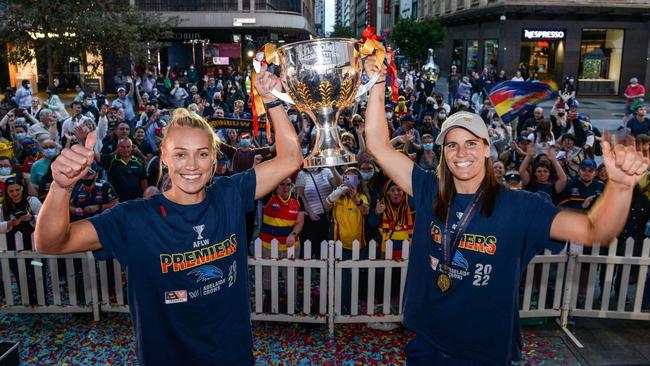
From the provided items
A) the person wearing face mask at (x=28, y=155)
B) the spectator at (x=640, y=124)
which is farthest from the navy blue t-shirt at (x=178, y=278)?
the spectator at (x=640, y=124)

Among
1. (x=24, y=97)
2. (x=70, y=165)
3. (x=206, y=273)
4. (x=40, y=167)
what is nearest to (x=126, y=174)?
(x=40, y=167)

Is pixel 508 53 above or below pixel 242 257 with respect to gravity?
above

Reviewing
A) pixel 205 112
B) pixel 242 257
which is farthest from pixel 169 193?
pixel 205 112

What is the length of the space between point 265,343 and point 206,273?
3173 mm

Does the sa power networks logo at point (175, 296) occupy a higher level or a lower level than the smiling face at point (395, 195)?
higher

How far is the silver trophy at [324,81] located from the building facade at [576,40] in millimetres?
28865

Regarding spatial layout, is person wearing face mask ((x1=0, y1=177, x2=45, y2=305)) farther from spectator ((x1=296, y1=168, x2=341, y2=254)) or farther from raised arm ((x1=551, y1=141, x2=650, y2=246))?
raised arm ((x1=551, y1=141, x2=650, y2=246))

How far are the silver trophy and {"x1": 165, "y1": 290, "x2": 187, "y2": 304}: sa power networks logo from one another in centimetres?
94

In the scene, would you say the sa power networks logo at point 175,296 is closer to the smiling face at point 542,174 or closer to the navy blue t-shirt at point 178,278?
the navy blue t-shirt at point 178,278

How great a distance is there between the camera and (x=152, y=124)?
10570 millimetres

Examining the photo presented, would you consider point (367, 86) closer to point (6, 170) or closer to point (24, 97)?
point (6, 170)

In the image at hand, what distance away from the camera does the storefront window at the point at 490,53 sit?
31.0 m

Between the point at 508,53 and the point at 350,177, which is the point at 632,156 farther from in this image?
the point at 508,53

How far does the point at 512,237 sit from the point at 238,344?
4.87 feet
